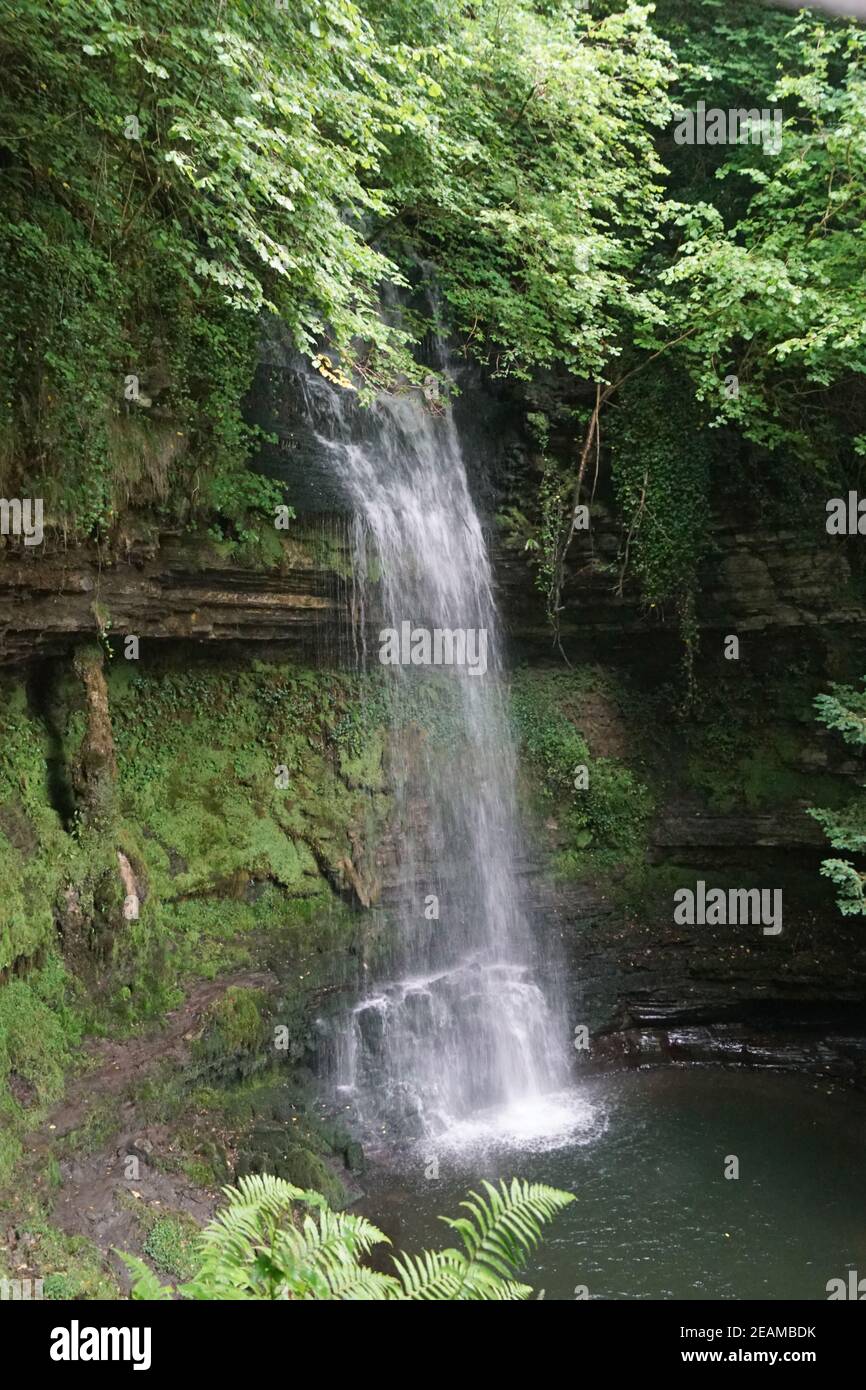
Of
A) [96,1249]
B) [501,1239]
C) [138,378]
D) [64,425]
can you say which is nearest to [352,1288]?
[501,1239]

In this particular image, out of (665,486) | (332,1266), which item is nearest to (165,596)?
(665,486)

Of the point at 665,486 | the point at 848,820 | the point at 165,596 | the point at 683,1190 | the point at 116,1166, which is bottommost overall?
the point at 683,1190

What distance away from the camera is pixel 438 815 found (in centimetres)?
1180

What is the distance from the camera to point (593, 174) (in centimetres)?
1119

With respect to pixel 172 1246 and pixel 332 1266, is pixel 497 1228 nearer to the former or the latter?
pixel 332 1266

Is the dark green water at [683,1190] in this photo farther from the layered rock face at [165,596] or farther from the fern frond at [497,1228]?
the layered rock face at [165,596]

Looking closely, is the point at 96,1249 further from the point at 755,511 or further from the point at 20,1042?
the point at 755,511

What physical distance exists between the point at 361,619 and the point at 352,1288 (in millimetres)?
8054

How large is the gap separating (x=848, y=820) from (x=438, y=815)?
4862 mm

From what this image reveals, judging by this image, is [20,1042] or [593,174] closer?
[20,1042]

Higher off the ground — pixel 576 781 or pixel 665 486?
pixel 665 486

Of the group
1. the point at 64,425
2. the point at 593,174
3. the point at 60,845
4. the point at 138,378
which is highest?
the point at 593,174

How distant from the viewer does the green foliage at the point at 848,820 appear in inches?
369

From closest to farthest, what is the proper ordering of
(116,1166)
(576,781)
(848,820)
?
(116,1166)
(848,820)
(576,781)
